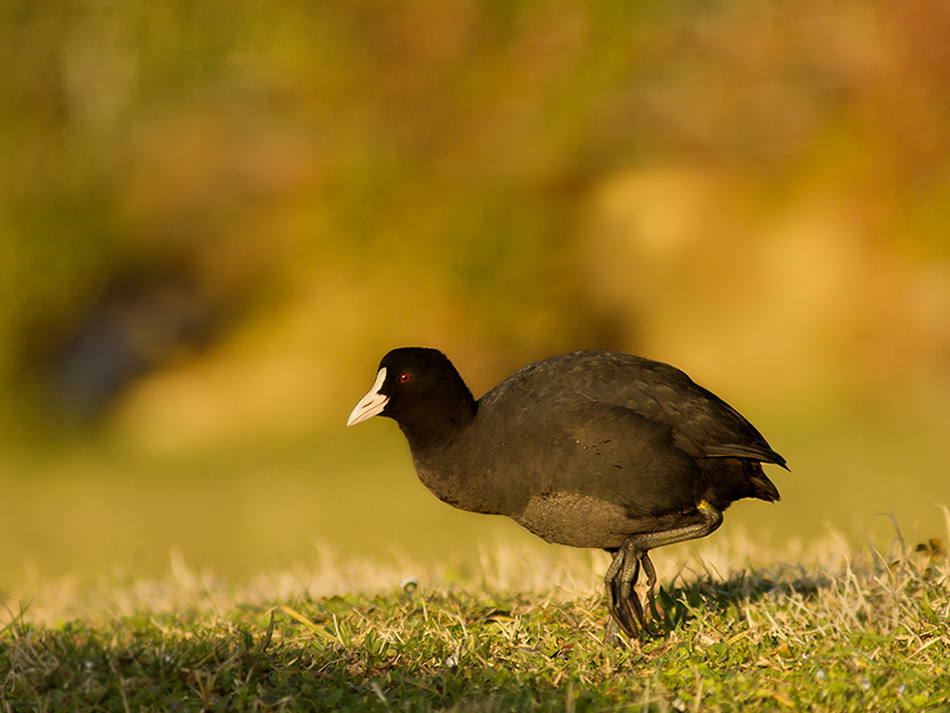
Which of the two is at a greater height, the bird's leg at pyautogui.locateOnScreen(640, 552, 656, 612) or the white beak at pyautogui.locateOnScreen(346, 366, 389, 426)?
the white beak at pyautogui.locateOnScreen(346, 366, 389, 426)

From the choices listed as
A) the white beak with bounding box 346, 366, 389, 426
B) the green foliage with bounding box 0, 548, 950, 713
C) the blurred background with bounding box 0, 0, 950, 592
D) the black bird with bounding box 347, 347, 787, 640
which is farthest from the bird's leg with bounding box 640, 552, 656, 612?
the blurred background with bounding box 0, 0, 950, 592

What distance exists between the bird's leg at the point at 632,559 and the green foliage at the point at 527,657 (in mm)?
125

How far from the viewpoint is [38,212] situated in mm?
14758

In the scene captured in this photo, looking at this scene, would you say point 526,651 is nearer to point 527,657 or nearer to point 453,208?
point 527,657

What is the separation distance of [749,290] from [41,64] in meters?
10.4

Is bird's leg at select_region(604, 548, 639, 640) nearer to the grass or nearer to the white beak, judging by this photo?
the grass

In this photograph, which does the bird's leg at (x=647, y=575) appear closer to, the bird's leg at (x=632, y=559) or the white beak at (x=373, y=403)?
the bird's leg at (x=632, y=559)

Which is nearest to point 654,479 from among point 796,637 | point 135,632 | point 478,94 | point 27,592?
point 796,637

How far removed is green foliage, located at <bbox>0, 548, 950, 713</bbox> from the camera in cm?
404

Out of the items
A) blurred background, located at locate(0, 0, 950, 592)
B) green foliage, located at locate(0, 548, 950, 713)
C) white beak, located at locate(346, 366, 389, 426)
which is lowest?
green foliage, located at locate(0, 548, 950, 713)

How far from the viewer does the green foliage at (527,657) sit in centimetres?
404

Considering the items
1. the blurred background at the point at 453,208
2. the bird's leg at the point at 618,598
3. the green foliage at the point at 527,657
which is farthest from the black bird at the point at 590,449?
the blurred background at the point at 453,208

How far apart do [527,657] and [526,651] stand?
35mm

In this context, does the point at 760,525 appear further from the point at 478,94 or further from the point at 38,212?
the point at 38,212
